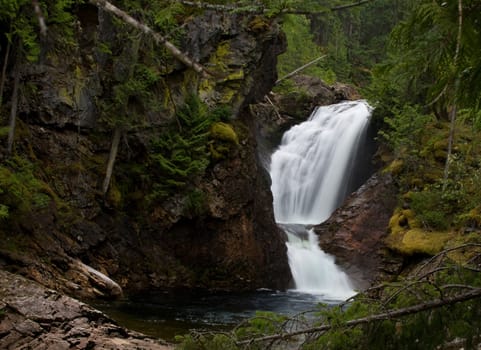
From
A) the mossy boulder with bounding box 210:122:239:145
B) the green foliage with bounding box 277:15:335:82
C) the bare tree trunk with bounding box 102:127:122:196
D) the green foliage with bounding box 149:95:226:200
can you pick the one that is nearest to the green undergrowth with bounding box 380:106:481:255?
the mossy boulder with bounding box 210:122:239:145

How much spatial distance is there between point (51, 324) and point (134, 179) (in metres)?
9.88

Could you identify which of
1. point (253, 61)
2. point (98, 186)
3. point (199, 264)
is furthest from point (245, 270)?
point (253, 61)

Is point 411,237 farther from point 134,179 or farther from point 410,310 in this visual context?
point 410,310

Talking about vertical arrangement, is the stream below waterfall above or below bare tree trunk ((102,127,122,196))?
below

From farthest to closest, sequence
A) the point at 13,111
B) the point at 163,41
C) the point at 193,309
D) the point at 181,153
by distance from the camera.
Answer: the point at 181,153
the point at 193,309
the point at 13,111
the point at 163,41

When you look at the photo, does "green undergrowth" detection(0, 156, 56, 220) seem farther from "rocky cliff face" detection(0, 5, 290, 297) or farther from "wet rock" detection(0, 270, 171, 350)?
"wet rock" detection(0, 270, 171, 350)

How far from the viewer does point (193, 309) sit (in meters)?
12.7

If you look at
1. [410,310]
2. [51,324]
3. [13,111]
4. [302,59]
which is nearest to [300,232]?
[13,111]

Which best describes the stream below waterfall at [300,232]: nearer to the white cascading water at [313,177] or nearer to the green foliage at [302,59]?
the white cascading water at [313,177]

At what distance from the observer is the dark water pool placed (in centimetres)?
1003

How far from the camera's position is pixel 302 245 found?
20.5 meters

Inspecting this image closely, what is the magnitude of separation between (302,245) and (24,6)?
13360 mm

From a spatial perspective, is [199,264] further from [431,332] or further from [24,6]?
[431,332]

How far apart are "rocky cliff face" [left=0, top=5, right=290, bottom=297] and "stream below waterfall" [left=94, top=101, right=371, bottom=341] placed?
126 centimetres
